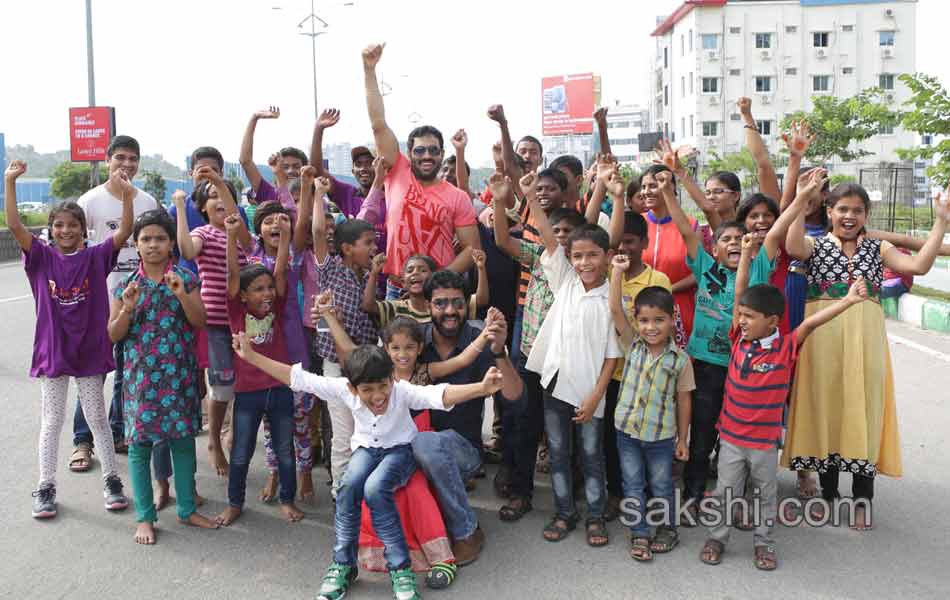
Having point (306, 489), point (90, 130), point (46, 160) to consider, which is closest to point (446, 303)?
point (306, 489)

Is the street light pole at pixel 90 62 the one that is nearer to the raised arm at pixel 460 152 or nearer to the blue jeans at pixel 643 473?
the raised arm at pixel 460 152

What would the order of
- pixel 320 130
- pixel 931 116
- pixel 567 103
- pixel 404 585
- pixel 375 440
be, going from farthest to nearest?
pixel 567 103 < pixel 931 116 < pixel 320 130 < pixel 375 440 < pixel 404 585

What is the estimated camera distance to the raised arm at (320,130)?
203 inches

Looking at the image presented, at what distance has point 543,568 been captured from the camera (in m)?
3.63

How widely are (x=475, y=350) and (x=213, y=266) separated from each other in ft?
5.80

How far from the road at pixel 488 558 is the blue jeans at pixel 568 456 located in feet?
0.56

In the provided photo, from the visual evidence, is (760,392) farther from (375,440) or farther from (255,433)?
(255,433)

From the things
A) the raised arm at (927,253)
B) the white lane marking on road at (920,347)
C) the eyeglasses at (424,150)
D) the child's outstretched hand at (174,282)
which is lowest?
the white lane marking on road at (920,347)

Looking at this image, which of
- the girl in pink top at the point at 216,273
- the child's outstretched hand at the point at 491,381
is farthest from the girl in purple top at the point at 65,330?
the child's outstretched hand at the point at 491,381

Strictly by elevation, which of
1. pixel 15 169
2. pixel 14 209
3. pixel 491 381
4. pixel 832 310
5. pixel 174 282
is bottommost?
pixel 491 381

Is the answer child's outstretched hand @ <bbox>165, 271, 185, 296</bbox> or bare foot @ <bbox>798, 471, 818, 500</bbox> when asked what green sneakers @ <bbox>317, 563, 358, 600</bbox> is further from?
bare foot @ <bbox>798, 471, 818, 500</bbox>

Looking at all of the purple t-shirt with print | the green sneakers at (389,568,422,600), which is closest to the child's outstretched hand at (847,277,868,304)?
the green sneakers at (389,568,422,600)

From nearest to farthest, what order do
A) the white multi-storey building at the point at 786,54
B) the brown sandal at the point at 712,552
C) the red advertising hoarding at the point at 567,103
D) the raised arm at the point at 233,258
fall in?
the brown sandal at the point at 712,552
the raised arm at the point at 233,258
the white multi-storey building at the point at 786,54
the red advertising hoarding at the point at 567,103

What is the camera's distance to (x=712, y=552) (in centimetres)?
368
